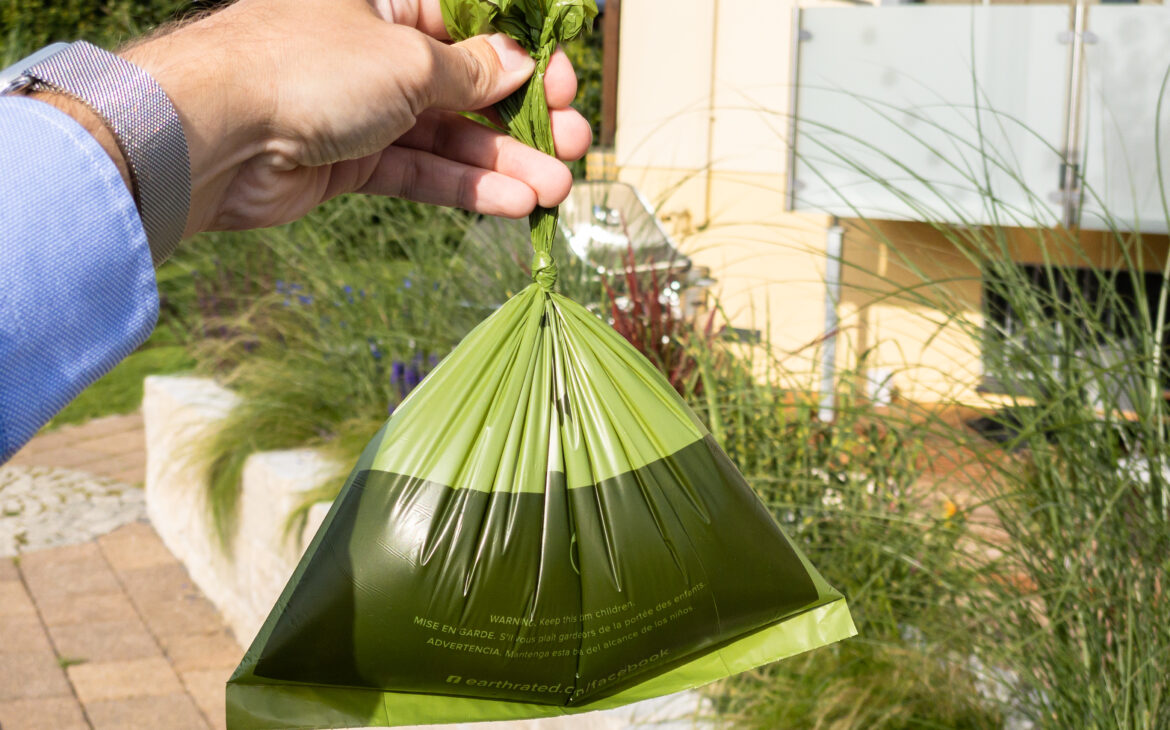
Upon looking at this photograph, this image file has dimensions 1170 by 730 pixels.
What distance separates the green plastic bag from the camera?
4.25ft

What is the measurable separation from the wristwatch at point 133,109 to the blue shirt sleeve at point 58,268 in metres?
0.06

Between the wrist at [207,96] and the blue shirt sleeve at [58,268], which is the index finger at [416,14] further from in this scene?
the blue shirt sleeve at [58,268]

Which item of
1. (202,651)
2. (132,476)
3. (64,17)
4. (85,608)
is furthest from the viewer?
(64,17)

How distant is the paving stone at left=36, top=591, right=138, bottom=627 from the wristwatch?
3.38 meters

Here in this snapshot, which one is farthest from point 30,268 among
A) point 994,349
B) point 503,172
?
point 994,349

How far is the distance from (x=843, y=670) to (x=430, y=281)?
7.76 ft

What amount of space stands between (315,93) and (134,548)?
392 centimetres

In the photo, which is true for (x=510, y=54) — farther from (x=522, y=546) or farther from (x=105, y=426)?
(x=105, y=426)

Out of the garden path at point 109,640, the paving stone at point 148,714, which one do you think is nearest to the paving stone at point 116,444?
the garden path at point 109,640

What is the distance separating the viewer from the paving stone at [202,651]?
3709mm

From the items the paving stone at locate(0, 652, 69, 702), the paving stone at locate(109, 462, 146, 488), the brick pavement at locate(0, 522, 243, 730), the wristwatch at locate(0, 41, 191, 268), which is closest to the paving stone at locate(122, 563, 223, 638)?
the brick pavement at locate(0, 522, 243, 730)

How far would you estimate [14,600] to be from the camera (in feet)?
13.6

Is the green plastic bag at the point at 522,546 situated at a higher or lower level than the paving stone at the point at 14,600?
higher

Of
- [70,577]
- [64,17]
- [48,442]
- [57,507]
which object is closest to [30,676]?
[70,577]
